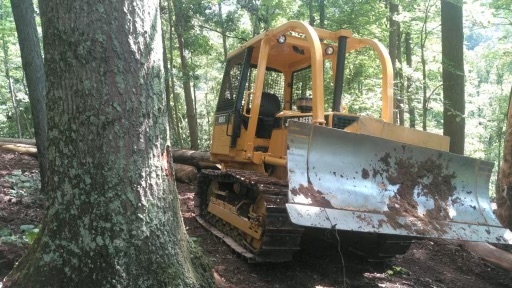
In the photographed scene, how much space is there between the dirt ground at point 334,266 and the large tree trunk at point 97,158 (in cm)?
177

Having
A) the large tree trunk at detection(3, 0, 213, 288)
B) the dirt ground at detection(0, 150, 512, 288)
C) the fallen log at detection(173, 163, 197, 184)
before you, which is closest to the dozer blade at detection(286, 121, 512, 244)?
the dirt ground at detection(0, 150, 512, 288)

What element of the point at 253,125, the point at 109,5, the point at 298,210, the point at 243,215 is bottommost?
the point at 243,215

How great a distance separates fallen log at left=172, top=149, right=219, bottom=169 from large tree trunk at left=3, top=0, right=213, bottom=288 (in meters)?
7.25

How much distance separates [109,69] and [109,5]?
1.21 feet

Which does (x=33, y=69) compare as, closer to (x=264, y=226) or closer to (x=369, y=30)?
(x=264, y=226)

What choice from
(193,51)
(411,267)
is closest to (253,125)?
(411,267)

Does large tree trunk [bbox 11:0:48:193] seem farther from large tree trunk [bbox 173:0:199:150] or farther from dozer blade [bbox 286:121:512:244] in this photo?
large tree trunk [bbox 173:0:199:150]

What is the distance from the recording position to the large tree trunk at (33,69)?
5.70 m

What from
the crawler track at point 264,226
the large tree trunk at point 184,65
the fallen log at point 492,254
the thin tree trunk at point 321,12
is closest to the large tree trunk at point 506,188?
the fallen log at point 492,254

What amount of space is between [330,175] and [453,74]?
5.82 meters

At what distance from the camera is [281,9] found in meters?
14.4

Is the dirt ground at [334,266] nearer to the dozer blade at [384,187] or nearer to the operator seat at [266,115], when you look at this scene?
the dozer blade at [384,187]

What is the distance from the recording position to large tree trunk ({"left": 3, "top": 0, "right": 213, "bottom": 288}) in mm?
2357

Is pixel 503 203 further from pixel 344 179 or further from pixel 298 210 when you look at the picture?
pixel 298 210
